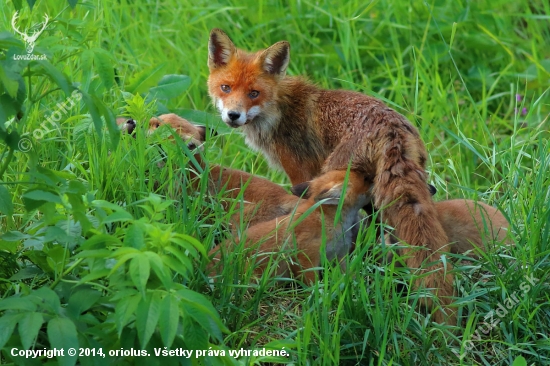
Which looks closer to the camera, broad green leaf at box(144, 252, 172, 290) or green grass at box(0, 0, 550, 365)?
broad green leaf at box(144, 252, 172, 290)

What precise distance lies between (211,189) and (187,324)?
7.67 feet

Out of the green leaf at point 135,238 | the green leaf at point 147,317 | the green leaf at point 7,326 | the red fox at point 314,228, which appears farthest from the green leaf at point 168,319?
the red fox at point 314,228

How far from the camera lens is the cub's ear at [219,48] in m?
6.20

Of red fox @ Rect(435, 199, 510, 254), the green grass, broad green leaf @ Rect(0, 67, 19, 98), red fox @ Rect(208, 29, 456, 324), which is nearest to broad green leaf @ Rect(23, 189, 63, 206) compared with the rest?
the green grass

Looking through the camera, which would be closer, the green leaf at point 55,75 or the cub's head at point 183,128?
the green leaf at point 55,75

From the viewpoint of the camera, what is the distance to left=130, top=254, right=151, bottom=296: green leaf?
9.72ft

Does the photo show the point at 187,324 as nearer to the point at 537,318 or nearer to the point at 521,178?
the point at 537,318

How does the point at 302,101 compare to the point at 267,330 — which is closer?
the point at 267,330

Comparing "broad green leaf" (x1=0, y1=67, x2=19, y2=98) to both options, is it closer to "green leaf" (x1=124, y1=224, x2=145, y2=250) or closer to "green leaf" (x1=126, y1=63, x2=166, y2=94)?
"green leaf" (x1=124, y1=224, x2=145, y2=250)

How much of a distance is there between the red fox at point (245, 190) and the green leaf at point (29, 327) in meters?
2.13

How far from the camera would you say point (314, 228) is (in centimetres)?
486

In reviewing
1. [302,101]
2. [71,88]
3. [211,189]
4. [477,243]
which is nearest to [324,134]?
[302,101]

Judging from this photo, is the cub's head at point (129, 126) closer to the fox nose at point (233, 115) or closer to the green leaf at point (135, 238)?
the fox nose at point (233, 115)

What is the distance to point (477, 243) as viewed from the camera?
502 centimetres
